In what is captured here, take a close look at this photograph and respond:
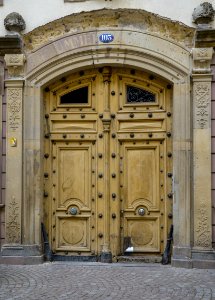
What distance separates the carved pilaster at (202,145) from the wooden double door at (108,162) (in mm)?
499

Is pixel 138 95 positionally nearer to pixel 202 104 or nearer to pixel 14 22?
pixel 202 104

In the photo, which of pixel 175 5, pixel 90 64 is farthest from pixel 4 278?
pixel 175 5

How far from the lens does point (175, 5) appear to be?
24.0 feet

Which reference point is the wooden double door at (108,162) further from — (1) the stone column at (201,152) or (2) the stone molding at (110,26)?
(2) the stone molding at (110,26)

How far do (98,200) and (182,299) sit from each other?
8.42 ft

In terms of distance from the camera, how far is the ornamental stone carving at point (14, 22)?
7.44m

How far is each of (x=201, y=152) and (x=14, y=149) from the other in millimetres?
2925

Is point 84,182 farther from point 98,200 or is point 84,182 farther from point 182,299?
point 182,299

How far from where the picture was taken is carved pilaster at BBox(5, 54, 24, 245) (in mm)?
7465

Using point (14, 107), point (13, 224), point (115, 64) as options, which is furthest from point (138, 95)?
point (13, 224)

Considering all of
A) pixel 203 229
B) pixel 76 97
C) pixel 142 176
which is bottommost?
pixel 203 229

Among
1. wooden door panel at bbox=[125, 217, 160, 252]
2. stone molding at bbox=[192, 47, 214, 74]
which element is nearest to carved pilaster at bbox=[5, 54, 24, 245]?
wooden door panel at bbox=[125, 217, 160, 252]

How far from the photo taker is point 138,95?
7.71 meters

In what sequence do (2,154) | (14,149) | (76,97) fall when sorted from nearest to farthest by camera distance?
(14,149) → (2,154) → (76,97)
